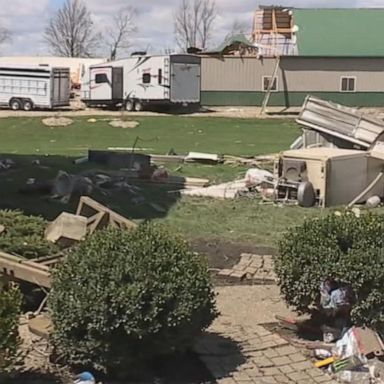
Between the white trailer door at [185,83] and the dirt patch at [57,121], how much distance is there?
7.28 meters

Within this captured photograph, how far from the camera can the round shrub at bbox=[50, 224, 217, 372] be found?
18.9ft

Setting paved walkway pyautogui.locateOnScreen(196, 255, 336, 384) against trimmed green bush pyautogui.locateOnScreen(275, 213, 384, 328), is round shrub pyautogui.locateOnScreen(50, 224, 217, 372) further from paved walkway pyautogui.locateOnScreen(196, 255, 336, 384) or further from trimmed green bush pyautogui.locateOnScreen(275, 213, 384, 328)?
trimmed green bush pyautogui.locateOnScreen(275, 213, 384, 328)

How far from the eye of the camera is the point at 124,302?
5742 millimetres

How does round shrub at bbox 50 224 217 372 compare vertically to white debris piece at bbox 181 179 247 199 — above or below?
above

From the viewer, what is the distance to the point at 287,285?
23.4ft

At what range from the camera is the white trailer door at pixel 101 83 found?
152 feet

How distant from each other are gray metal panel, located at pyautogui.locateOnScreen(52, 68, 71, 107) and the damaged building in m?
7.46

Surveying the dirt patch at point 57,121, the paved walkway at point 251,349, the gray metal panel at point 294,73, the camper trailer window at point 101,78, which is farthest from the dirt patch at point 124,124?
the paved walkway at point 251,349

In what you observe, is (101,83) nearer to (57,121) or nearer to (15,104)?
(15,104)

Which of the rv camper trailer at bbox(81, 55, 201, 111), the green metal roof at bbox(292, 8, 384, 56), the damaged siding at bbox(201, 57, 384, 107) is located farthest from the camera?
the green metal roof at bbox(292, 8, 384, 56)

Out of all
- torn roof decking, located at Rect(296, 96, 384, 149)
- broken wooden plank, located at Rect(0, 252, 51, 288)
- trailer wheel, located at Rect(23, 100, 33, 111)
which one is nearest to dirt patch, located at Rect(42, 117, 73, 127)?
trailer wheel, located at Rect(23, 100, 33, 111)

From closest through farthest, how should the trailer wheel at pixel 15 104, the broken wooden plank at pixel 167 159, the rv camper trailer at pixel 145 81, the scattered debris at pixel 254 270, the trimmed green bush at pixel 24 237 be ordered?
the trimmed green bush at pixel 24 237 < the scattered debris at pixel 254 270 < the broken wooden plank at pixel 167 159 < the rv camper trailer at pixel 145 81 < the trailer wheel at pixel 15 104

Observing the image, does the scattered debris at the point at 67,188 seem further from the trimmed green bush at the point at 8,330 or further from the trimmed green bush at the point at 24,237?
the trimmed green bush at the point at 8,330

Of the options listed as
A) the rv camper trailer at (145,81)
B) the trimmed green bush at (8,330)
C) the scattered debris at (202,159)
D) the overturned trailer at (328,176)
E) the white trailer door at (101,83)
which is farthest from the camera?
the white trailer door at (101,83)
